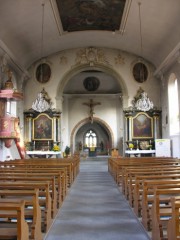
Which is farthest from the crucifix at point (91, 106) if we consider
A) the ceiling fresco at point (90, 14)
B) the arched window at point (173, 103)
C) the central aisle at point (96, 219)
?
the central aisle at point (96, 219)

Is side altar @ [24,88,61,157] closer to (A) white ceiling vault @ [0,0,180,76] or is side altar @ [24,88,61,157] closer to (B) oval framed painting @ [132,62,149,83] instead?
(A) white ceiling vault @ [0,0,180,76]

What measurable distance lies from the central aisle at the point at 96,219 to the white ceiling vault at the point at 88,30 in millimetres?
7794

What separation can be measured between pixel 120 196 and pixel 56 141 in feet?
34.7

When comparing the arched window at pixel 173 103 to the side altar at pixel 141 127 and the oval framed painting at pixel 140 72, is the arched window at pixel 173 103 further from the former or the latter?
the oval framed painting at pixel 140 72

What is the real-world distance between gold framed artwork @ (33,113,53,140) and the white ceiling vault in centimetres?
316

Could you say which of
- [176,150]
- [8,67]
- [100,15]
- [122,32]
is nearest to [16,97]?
[8,67]

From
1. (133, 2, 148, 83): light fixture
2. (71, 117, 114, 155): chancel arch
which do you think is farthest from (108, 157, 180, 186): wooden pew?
(71, 117, 114, 155): chancel arch

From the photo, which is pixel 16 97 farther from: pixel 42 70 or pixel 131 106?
pixel 131 106

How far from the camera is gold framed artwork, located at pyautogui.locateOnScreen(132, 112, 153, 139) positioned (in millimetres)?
17094

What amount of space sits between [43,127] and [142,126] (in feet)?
19.5

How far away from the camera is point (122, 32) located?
14.9 meters

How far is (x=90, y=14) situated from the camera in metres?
13.5

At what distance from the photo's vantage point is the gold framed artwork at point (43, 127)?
17172 mm

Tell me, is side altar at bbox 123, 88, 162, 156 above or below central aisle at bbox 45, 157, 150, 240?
above
